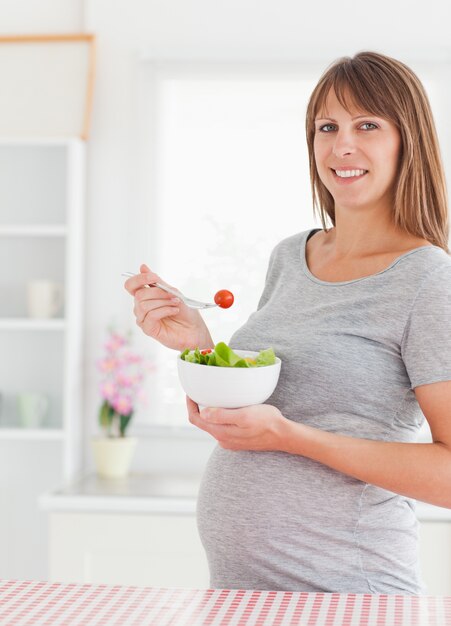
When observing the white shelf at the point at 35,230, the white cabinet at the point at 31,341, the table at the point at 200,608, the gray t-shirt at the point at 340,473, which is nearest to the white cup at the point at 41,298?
the white cabinet at the point at 31,341

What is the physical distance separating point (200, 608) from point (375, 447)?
320 millimetres

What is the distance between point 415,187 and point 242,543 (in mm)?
549

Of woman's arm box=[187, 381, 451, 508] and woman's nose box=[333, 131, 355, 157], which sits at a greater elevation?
woman's nose box=[333, 131, 355, 157]

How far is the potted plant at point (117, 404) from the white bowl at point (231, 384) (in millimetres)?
1589

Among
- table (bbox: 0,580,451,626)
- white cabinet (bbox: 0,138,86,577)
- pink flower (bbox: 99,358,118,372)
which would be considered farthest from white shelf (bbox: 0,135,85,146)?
table (bbox: 0,580,451,626)

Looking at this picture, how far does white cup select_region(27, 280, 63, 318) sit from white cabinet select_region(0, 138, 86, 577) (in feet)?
0.07

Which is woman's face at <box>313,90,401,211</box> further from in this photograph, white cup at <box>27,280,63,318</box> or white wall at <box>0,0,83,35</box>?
white wall at <box>0,0,83,35</box>

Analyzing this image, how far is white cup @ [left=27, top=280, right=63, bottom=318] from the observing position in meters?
2.80

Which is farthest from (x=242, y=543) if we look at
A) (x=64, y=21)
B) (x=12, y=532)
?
(x=64, y=21)

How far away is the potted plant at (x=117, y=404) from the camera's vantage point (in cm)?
274

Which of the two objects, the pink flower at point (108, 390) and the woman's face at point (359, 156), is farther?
the pink flower at point (108, 390)

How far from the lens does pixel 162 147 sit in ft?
9.59

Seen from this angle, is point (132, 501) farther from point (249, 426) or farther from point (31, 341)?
point (249, 426)

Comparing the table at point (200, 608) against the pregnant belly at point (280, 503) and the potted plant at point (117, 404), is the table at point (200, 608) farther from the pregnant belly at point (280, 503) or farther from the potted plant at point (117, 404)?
the potted plant at point (117, 404)
